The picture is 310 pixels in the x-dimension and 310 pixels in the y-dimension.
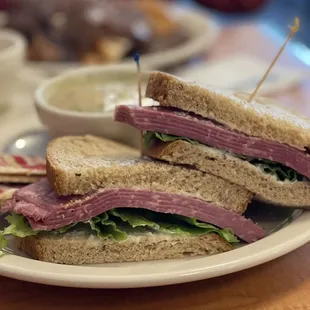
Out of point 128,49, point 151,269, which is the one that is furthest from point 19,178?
point 128,49

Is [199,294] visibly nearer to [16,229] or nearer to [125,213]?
[125,213]

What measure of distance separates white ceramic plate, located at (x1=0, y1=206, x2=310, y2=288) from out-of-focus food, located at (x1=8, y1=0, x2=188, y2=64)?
6.68 feet

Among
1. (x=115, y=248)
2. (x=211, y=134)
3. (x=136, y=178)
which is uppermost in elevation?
(x=211, y=134)

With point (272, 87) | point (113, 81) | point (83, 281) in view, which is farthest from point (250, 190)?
point (272, 87)

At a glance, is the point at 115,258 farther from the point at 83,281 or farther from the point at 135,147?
the point at 135,147

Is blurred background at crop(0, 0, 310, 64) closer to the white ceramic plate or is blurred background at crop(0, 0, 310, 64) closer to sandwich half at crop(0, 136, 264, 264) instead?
sandwich half at crop(0, 136, 264, 264)

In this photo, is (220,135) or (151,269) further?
(220,135)

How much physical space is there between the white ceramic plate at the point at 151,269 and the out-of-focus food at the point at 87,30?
6.68 ft

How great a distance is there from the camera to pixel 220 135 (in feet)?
4.66

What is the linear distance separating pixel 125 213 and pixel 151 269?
19 cm

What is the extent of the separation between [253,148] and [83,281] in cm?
52

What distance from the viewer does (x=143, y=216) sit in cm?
145

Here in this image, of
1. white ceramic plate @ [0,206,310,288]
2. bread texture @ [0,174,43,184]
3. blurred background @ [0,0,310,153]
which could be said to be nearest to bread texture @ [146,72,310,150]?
white ceramic plate @ [0,206,310,288]

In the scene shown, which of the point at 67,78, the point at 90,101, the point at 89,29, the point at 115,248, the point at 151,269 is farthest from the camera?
the point at 89,29
